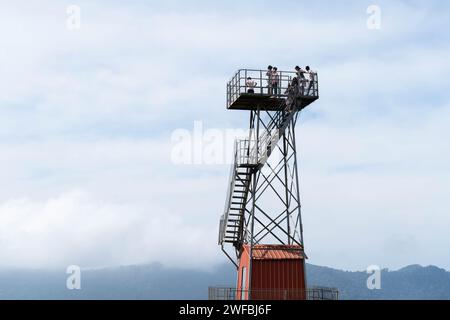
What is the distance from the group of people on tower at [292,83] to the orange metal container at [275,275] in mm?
11241

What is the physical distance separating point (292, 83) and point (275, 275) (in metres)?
13.7

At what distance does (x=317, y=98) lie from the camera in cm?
5353

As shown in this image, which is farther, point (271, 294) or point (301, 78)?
point (301, 78)

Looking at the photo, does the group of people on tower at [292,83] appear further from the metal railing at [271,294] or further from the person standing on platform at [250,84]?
the metal railing at [271,294]

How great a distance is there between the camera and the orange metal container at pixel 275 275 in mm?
51344

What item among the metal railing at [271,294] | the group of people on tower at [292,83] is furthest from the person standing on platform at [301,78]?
the metal railing at [271,294]

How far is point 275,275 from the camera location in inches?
2044

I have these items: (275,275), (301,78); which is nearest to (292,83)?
(301,78)

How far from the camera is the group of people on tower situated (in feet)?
175

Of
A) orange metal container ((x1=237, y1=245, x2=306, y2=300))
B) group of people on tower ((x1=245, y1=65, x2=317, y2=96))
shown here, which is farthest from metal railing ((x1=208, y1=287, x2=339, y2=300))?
group of people on tower ((x1=245, y1=65, x2=317, y2=96))

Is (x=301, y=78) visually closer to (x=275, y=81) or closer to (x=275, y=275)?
(x=275, y=81)

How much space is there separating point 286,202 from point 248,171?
3.53m
